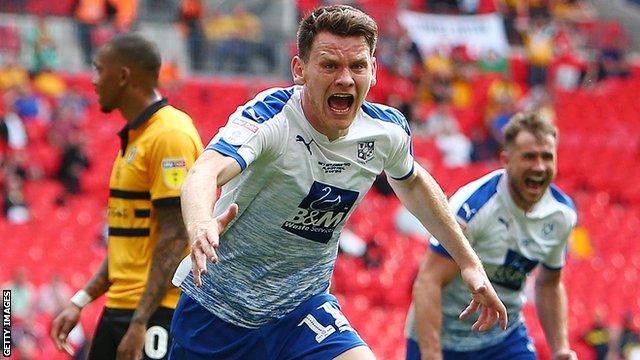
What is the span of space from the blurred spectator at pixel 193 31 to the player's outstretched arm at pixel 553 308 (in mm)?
14937

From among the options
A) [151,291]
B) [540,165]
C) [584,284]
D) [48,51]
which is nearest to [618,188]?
[584,284]

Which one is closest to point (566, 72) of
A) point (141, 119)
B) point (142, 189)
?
point (141, 119)

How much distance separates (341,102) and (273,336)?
1009mm

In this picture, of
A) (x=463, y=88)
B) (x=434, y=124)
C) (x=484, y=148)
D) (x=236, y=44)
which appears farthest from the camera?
(x=463, y=88)

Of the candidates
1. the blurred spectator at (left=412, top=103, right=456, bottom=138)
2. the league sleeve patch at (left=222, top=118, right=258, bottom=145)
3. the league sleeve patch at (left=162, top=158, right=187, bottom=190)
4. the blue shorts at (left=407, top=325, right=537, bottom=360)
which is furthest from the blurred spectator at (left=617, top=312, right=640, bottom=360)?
the league sleeve patch at (left=222, top=118, right=258, bottom=145)

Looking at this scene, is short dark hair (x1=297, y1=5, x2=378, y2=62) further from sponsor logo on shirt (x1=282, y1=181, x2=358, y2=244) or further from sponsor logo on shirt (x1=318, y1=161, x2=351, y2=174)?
sponsor logo on shirt (x1=282, y1=181, x2=358, y2=244)

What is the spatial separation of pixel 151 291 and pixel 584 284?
1219cm

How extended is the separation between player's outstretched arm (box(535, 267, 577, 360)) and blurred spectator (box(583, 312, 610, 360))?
25.5 ft

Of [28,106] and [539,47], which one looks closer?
[28,106]

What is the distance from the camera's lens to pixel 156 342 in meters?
6.71

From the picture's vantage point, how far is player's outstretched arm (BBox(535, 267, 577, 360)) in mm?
7770

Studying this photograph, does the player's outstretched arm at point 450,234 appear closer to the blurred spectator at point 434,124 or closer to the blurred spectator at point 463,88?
the blurred spectator at point 434,124

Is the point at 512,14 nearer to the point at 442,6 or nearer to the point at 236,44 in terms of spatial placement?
the point at 442,6

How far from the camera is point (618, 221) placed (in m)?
21.1
